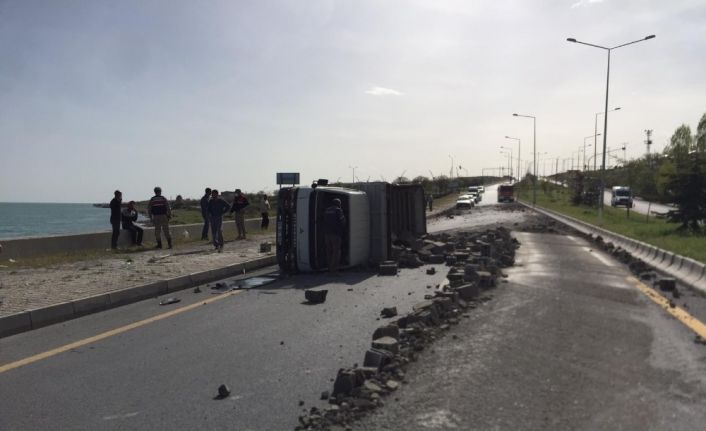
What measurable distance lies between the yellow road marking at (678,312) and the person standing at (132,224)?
46.4 feet

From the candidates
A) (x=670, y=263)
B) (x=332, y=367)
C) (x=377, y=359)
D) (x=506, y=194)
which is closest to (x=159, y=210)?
(x=332, y=367)

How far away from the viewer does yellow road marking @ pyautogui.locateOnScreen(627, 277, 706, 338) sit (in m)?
7.50

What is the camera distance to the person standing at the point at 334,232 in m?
13.3

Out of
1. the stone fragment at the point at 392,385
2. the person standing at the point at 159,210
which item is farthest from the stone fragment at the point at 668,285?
the person standing at the point at 159,210

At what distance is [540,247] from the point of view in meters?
19.6

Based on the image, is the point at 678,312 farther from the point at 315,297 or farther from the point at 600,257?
the point at 600,257

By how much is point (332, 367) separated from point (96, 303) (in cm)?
516

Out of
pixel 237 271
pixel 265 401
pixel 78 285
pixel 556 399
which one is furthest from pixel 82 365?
pixel 237 271

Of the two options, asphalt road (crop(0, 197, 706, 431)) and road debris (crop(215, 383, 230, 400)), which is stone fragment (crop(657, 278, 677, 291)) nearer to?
asphalt road (crop(0, 197, 706, 431))

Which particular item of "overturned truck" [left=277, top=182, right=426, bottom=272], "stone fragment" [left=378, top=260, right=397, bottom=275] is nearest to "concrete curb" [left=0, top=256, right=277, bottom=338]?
"overturned truck" [left=277, top=182, right=426, bottom=272]

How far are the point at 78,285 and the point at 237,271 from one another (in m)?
3.88

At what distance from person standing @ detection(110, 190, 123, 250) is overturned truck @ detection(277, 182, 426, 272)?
6459 mm

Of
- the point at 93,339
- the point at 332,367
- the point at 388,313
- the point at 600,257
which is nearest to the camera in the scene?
the point at 332,367

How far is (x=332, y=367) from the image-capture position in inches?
229
